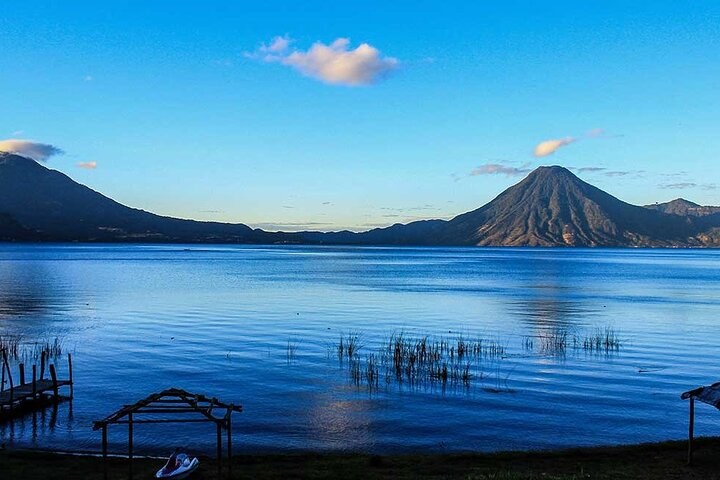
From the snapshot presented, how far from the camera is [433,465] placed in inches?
818

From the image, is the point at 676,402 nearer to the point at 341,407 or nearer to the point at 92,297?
the point at 341,407

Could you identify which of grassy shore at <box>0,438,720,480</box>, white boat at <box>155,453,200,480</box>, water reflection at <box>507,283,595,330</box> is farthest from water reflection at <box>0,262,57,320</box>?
water reflection at <box>507,283,595,330</box>

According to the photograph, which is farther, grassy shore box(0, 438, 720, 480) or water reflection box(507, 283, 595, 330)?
water reflection box(507, 283, 595, 330)

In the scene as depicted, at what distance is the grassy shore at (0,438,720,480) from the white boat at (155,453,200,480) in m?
0.46

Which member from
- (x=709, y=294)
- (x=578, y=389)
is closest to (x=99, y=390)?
(x=578, y=389)

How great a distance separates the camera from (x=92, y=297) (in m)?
83.9

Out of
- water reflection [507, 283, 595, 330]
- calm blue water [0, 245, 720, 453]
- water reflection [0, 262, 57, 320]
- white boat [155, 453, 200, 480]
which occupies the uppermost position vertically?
white boat [155, 453, 200, 480]

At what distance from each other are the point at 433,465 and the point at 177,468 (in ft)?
27.0

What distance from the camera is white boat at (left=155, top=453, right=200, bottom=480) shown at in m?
18.0

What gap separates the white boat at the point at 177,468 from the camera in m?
18.0

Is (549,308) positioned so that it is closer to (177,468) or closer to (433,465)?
(433,465)

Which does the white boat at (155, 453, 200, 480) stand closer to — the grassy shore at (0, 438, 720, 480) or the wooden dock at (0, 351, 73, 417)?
the grassy shore at (0, 438, 720, 480)

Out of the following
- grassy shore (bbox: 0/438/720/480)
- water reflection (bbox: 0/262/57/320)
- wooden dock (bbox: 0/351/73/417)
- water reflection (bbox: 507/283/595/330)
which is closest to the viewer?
grassy shore (bbox: 0/438/720/480)

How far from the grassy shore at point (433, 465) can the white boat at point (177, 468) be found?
46 cm
